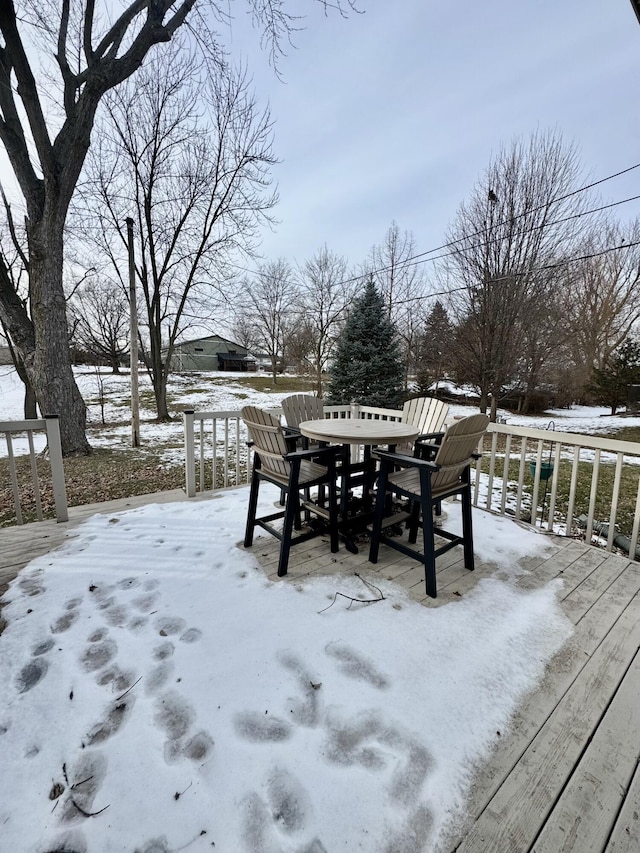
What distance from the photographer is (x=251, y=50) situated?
5609 millimetres

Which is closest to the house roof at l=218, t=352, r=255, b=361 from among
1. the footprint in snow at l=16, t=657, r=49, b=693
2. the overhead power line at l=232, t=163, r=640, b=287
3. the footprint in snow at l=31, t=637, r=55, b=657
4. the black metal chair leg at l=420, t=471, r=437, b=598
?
the overhead power line at l=232, t=163, r=640, b=287

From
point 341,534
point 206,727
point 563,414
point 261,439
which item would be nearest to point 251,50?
point 261,439

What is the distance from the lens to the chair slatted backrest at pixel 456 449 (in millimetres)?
2002

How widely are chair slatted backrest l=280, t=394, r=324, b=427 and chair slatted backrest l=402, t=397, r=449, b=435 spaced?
86cm

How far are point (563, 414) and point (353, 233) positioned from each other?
10.2 metres

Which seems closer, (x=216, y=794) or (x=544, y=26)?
(x=216, y=794)

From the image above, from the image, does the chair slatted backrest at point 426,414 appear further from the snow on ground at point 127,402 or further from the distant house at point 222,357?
the distant house at point 222,357

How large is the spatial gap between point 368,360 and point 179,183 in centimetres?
725

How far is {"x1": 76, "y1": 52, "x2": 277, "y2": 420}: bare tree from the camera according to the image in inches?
330

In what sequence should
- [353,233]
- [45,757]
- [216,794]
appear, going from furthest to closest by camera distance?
[353,233], [45,757], [216,794]

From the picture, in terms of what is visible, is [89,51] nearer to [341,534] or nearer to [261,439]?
[261,439]

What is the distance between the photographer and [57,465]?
295 centimetres

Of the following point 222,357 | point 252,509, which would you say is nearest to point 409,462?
point 252,509

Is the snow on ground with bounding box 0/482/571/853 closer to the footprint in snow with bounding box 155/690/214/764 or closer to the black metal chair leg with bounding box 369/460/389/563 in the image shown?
the footprint in snow with bounding box 155/690/214/764
